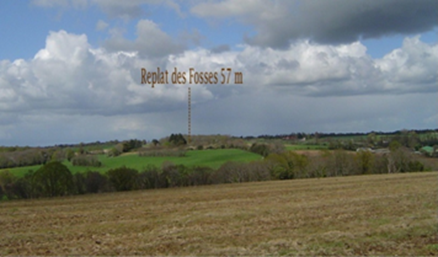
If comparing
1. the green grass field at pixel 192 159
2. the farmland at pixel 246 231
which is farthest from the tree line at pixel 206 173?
the farmland at pixel 246 231

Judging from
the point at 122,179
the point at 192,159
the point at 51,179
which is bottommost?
the point at 122,179

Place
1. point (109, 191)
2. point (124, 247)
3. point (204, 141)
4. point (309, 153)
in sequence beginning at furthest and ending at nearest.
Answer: point (204, 141)
point (309, 153)
point (109, 191)
point (124, 247)

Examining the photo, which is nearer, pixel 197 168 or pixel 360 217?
pixel 360 217

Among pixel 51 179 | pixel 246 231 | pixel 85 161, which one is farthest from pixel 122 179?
pixel 246 231

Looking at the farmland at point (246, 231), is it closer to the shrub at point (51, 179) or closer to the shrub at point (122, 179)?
the shrub at point (51, 179)

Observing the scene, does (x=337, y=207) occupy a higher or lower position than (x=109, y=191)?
higher

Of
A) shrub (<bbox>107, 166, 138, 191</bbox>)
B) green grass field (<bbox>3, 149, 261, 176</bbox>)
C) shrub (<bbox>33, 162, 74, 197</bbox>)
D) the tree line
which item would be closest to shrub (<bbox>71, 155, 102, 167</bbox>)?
green grass field (<bbox>3, 149, 261, 176</bbox>)

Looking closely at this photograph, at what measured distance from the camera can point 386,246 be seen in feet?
36.2

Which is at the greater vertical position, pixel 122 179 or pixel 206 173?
pixel 122 179

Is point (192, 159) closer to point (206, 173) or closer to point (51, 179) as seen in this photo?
point (206, 173)

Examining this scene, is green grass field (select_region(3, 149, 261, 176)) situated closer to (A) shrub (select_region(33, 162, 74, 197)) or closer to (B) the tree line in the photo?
(B) the tree line

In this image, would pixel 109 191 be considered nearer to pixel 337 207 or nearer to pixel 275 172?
pixel 275 172

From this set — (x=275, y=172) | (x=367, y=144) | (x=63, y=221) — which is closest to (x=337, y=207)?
(x=63, y=221)

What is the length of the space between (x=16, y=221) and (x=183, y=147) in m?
53.3
